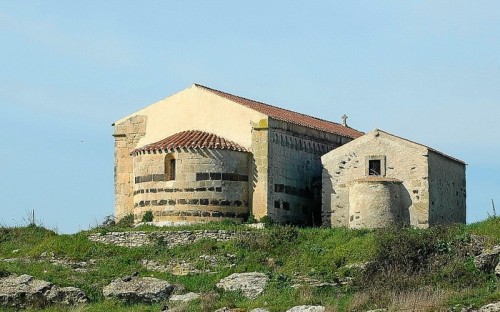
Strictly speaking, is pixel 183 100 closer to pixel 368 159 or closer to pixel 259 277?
pixel 368 159

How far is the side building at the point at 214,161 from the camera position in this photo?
45344mm

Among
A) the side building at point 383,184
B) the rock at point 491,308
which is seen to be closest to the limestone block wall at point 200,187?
the side building at point 383,184

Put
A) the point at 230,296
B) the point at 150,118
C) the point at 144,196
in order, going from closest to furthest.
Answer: the point at 230,296 → the point at 144,196 → the point at 150,118

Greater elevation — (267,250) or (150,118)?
(150,118)

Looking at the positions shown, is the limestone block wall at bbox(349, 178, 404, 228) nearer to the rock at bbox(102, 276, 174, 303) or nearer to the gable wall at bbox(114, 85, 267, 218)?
the gable wall at bbox(114, 85, 267, 218)

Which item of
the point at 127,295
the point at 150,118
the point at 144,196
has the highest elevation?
the point at 150,118

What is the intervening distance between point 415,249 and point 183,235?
8.57 meters

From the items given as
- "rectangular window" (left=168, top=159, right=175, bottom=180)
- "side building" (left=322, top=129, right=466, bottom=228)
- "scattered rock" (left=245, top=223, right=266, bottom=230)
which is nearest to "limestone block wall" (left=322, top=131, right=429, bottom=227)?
"side building" (left=322, top=129, right=466, bottom=228)

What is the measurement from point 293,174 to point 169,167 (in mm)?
5158

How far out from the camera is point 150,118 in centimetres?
4956

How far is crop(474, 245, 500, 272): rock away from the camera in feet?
124

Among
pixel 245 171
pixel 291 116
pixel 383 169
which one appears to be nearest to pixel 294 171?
pixel 245 171

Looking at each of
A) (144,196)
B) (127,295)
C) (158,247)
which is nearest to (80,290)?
(127,295)

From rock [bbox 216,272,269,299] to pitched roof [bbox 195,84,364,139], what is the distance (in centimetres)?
916
